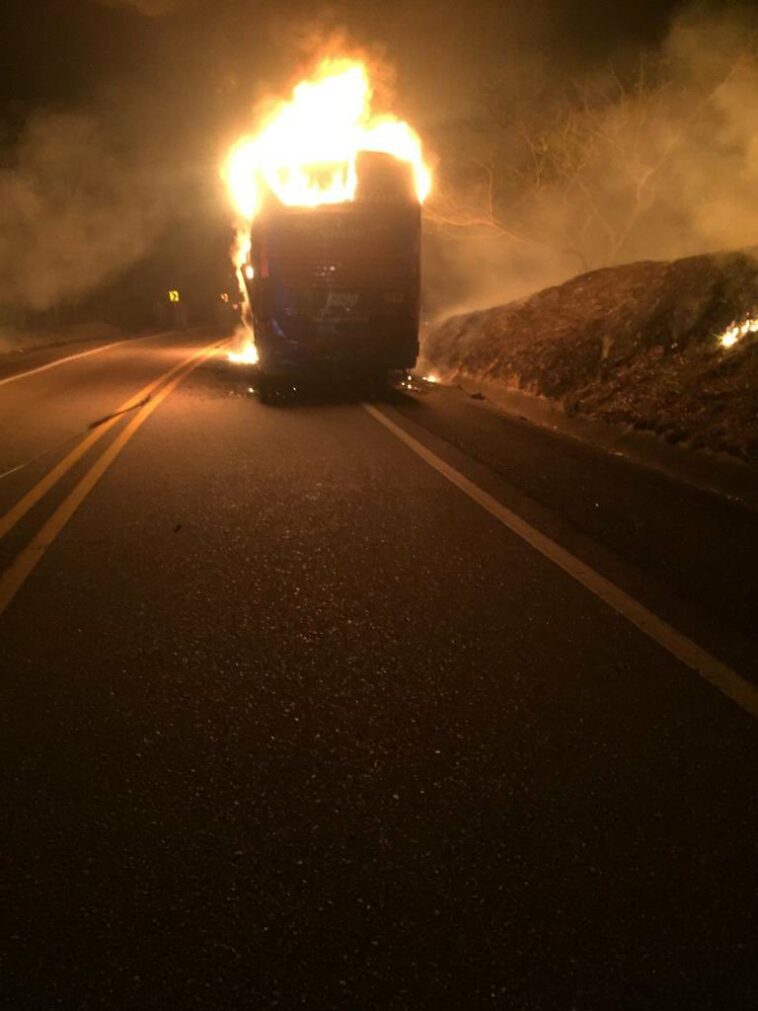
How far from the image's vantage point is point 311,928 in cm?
222

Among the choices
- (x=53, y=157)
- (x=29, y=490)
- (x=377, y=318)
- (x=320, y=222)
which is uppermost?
(x=53, y=157)

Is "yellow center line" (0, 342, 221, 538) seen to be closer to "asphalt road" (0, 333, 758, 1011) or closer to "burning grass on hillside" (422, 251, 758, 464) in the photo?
"asphalt road" (0, 333, 758, 1011)

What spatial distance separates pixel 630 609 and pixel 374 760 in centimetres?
196

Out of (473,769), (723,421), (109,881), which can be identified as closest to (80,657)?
(109,881)

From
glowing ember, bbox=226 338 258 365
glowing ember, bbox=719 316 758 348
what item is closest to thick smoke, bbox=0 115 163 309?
glowing ember, bbox=226 338 258 365

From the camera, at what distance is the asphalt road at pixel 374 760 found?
6.97 ft

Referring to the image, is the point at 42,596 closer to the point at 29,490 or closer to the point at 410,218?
the point at 29,490

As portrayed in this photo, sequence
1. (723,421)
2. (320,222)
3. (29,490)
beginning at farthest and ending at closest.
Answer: (320,222) → (723,421) → (29,490)

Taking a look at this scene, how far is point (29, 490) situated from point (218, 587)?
10.8ft

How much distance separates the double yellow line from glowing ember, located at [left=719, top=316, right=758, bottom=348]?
294 inches

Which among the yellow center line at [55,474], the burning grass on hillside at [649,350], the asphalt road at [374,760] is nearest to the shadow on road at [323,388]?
the burning grass on hillside at [649,350]

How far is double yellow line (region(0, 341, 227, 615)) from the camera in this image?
16.4 feet

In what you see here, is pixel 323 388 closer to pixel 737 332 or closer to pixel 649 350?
pixel 649 350

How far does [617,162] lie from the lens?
63.4ft
